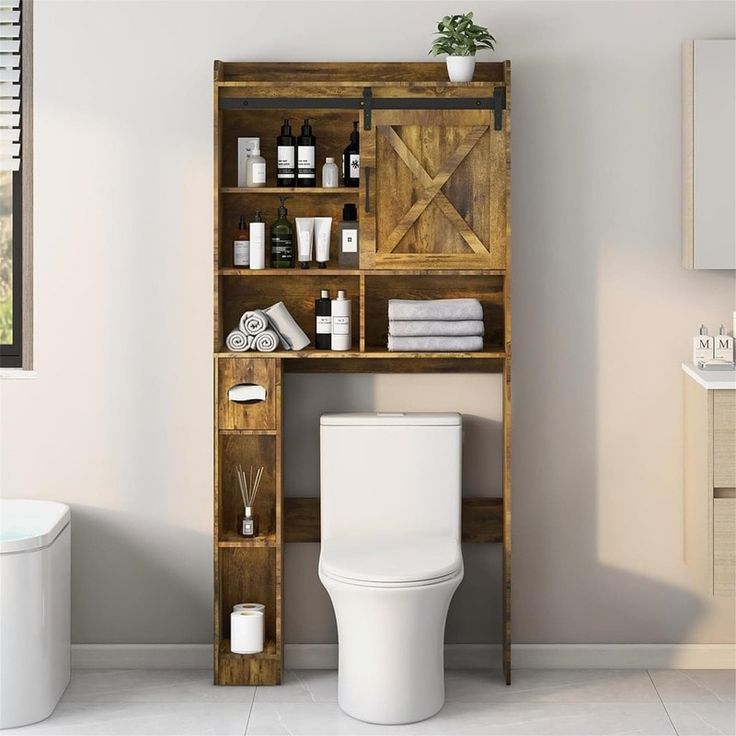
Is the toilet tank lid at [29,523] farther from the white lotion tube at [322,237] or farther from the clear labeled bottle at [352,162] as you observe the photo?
the clear labeled bottle at [352,162]

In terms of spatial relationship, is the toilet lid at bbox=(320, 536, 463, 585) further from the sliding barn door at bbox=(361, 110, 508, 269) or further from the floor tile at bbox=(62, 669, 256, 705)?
the sliding barn door at bbox=(361, 110, 508, 269)

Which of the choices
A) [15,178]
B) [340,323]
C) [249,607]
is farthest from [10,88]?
[249,607]

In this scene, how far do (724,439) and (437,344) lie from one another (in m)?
0.87

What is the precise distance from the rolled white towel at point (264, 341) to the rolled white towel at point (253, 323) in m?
0.02

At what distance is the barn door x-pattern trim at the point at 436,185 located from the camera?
320 cm

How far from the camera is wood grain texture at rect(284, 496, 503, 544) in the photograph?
3.44 metres

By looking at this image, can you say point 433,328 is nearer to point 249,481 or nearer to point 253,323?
point 253,323

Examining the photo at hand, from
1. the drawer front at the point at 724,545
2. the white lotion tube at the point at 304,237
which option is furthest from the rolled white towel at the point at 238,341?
the drawer front at the point at 724,545

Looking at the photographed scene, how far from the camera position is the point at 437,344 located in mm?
3244

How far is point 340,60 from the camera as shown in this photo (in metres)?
3.37

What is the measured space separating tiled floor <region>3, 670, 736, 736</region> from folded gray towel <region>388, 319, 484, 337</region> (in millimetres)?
1091

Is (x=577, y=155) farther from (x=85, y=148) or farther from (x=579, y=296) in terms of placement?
(x=85, y=148)

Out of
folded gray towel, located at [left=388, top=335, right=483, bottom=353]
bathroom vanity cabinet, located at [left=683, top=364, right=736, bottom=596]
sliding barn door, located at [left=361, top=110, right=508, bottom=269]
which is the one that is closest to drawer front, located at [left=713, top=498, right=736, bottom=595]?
bathroom vanity cabinet, located at [left=683, top=364, right=736, bottom=596]

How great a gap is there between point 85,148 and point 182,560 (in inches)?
53.2
